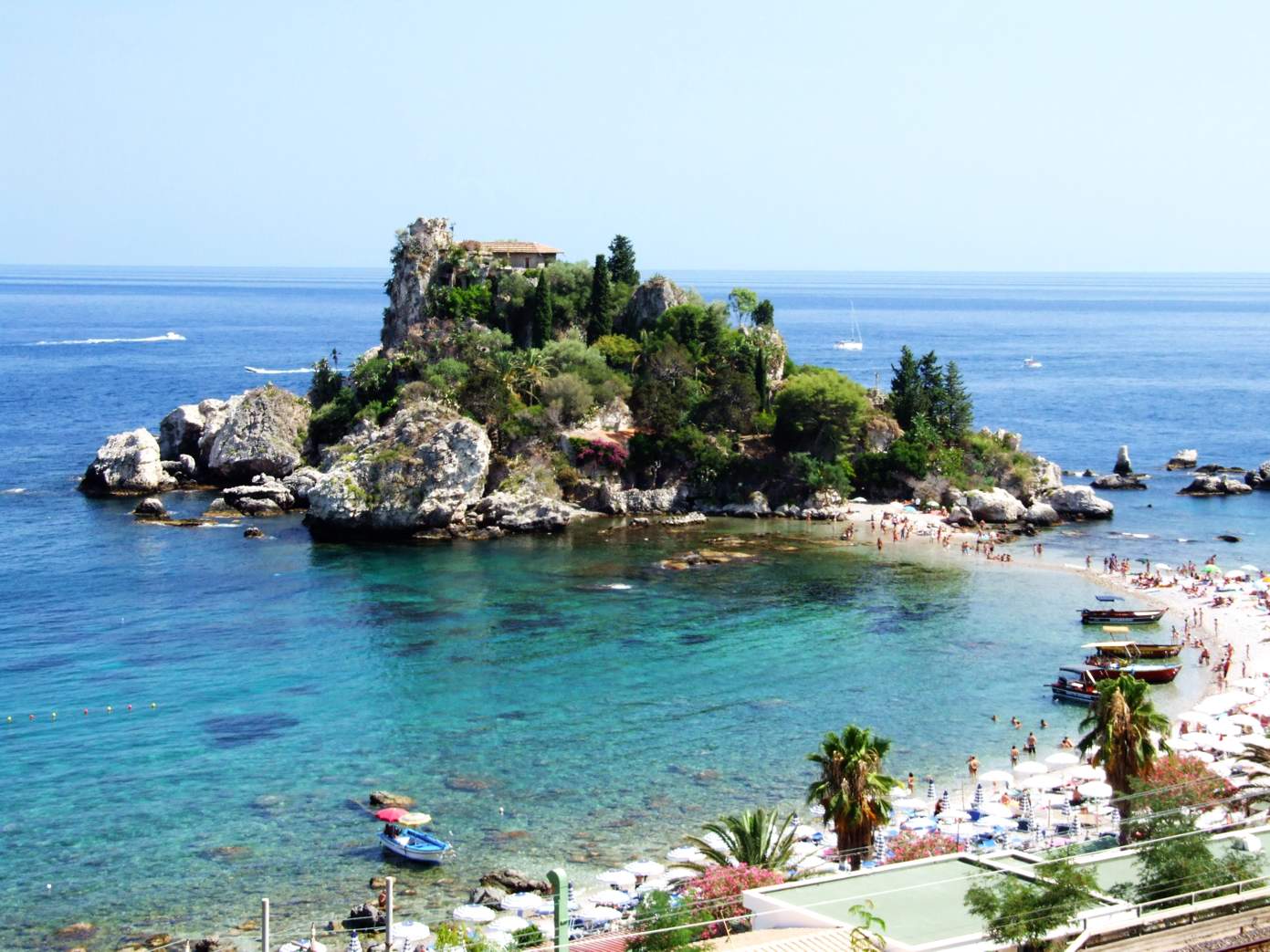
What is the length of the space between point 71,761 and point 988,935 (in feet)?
105

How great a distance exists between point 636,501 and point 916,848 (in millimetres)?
55374

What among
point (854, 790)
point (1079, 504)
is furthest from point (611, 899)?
point (1079, 504)

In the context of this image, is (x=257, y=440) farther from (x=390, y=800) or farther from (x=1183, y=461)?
(x=1183, y=461)

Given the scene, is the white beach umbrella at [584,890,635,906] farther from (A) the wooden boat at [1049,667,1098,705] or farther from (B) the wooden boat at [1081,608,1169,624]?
(B) the wooden boat at [1081,608,1169,624]

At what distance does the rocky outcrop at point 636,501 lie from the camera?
83.4m

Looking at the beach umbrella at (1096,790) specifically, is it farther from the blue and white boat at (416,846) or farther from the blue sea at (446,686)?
the blue and white boat at (416,846)

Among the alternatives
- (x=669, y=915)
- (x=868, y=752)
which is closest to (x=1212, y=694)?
(x=868, y=752)

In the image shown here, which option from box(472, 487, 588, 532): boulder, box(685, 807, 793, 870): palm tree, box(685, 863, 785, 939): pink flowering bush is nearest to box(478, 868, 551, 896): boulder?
box(685, 807, 793, 870): palm tree

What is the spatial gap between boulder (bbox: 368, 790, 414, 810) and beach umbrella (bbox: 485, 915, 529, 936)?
8.30 metres

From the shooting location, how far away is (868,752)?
31094mm

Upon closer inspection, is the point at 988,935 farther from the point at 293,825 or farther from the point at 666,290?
the point at 666,290

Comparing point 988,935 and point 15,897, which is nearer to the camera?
point 988,935

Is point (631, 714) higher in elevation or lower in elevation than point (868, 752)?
lower

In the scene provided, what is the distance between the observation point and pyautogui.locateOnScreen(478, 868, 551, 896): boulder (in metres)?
34.8
